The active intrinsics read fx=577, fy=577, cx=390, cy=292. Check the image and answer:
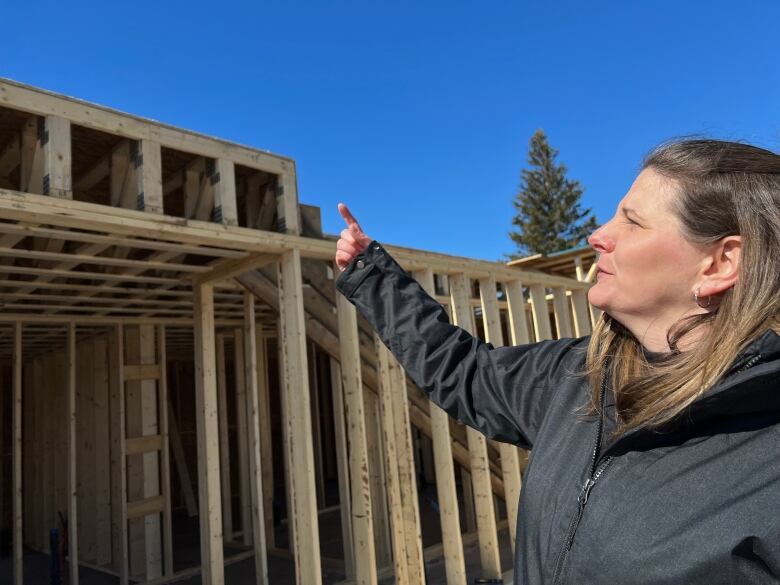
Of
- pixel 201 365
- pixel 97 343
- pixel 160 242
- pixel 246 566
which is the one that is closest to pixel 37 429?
pixel 97 343

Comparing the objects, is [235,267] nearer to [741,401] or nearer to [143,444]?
[143,444]

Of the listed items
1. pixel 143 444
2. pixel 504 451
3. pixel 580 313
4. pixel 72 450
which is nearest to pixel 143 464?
pixel 143 444

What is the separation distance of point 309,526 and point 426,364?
8.61ft

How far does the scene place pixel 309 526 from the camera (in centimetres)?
380

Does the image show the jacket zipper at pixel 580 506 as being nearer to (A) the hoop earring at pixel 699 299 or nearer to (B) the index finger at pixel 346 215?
(A) the hoop earring at pixel 699 299

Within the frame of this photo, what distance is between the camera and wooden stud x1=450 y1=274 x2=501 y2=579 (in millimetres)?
4842

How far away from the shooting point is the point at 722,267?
1142 millimetres

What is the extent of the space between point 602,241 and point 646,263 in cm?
15

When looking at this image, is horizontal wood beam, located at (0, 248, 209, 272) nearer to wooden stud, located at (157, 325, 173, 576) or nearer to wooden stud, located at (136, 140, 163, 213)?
wooden stud, located at (136, 140, 163, 213)

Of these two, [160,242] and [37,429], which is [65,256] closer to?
[160,242]

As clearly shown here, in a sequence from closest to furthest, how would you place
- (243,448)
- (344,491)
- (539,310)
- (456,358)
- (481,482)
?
1. (456,358)
2. (481,482)
3. (344,491)
4. (539,310)
5. (243,448)

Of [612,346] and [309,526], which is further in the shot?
[309,526]

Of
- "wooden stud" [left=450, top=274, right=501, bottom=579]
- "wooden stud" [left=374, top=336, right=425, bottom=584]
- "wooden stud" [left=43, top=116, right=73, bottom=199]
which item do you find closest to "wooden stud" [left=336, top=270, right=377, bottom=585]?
"wooden stud" [left=374, top=336, right=425, bottom=584]

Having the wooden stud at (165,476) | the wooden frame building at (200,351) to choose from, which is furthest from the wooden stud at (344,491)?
the wooden stud at (165,476)
